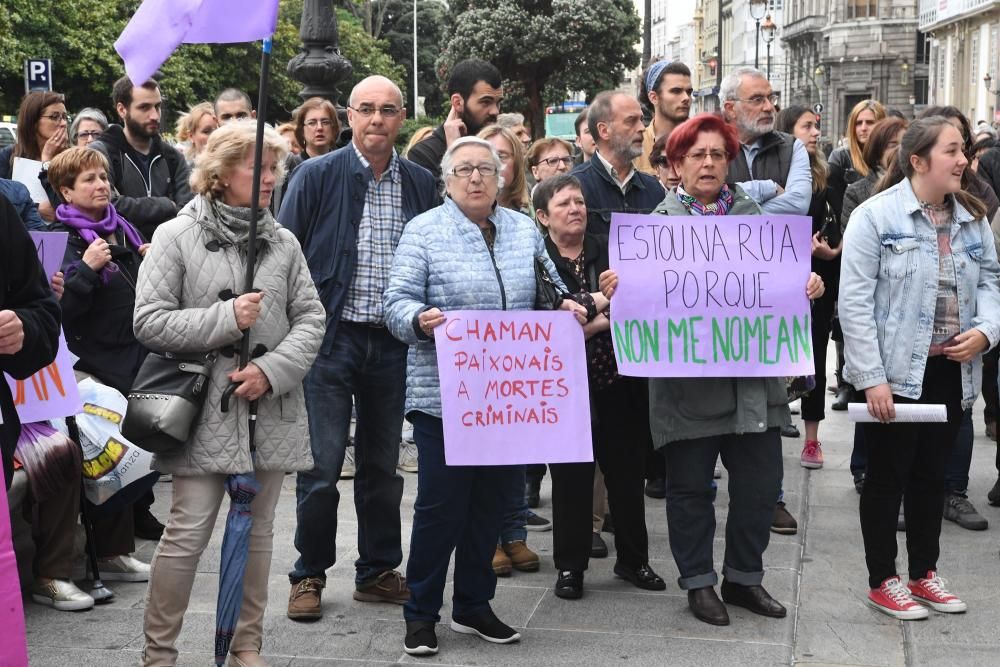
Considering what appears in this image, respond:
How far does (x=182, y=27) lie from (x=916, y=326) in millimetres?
2954

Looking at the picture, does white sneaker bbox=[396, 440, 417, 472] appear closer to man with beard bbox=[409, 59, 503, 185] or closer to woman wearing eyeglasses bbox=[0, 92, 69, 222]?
man with beard bbox=[409, 59, 503, 185]

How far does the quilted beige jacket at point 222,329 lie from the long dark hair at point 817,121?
12.4ft

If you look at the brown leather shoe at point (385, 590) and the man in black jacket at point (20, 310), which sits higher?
the man in black jacket at point (20, 310)

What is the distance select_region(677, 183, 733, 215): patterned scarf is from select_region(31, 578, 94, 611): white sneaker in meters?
2.90

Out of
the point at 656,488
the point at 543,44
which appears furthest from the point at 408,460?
the point at 543,44

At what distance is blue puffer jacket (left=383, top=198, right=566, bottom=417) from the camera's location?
15.8 ft

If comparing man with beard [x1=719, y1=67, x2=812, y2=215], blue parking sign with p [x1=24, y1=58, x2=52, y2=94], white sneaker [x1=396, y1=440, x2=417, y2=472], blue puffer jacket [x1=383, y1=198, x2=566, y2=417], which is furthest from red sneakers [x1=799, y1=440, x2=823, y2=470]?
blue parking sign with p [x1=24, y1=58, x2=52, y2=94]

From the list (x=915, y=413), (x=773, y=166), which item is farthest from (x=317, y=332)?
(x=773, y=166)

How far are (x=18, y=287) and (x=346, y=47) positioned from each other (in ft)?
179

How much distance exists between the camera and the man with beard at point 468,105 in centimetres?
659

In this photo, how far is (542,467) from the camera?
7.54 meters

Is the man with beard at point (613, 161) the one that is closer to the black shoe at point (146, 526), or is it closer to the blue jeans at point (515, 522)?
the blue jeans at point (515, 522)

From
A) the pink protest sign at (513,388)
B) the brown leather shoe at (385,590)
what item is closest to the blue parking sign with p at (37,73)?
the brown leather shoe at (385,590)

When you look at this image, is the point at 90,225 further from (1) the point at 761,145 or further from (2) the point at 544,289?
(1) the point at 761,145
